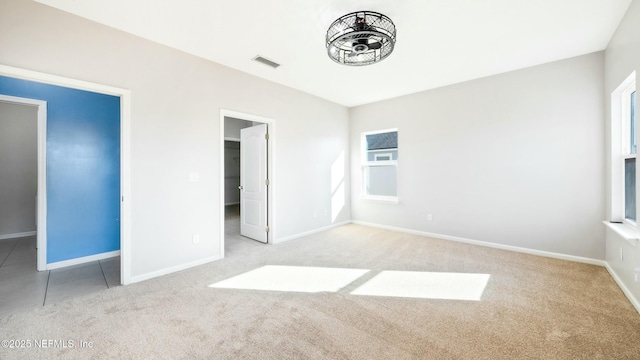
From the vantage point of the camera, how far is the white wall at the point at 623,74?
2.22m

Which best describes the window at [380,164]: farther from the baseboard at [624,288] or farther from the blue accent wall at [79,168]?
the blue accent wall at [79,168]

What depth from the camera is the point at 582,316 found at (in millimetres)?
2090

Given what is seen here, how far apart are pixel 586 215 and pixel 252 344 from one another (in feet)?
14.4

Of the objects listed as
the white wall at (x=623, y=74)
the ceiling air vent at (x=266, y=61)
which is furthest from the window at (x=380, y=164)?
the white wall at (x=623, y=74)

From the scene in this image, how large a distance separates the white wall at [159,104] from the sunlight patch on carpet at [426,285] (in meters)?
2.16

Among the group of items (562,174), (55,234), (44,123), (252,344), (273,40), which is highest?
(273,40)

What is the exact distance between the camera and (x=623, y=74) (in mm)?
2559

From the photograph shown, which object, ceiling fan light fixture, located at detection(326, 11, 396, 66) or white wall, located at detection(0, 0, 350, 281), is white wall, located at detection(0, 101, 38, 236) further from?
ceiling fan light fixture, located at detection(326, 11, 396, 66)

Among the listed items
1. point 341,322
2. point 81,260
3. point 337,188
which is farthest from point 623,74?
point 81,260

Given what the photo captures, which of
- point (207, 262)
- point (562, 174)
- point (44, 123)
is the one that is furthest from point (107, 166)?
point (562, 174)

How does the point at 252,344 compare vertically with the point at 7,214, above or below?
below

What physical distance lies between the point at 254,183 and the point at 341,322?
3.06 meters

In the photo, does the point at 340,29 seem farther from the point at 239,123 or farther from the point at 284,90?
the point at 239,123

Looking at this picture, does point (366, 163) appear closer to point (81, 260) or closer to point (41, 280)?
point (81, 260)
